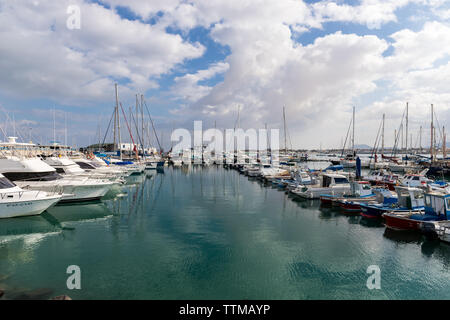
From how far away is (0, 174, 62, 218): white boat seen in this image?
701 inches

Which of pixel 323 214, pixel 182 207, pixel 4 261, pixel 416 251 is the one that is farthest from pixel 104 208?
pixel 416 251

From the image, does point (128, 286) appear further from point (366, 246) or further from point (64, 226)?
point (366, 246)

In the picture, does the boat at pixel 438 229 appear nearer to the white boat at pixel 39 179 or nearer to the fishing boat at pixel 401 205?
the fishing boat at pixel 401 205

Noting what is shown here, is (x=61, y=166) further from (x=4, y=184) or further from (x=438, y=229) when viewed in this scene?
(x=438, y=229)

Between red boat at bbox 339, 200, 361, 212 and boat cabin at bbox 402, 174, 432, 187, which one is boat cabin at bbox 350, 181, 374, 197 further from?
boat cabin at bbox 402, 174, 432, 187

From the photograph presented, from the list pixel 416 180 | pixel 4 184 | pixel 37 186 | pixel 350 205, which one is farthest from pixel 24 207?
pixel 416 180

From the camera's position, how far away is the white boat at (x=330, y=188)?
2781 centimetres

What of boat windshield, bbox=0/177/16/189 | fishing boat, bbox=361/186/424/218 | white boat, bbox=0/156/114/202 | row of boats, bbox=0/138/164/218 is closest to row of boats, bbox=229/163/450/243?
fishing boat, bbox=361/186/424/218

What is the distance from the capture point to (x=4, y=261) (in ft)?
39.9

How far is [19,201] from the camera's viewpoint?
18.0 meters

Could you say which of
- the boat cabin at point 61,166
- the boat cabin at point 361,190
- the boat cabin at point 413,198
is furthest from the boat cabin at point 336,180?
the boat cabin at point 61,166

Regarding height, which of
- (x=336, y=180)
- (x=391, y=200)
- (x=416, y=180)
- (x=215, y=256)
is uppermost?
(x=336, y=180)

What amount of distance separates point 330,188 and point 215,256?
64.8 feet
